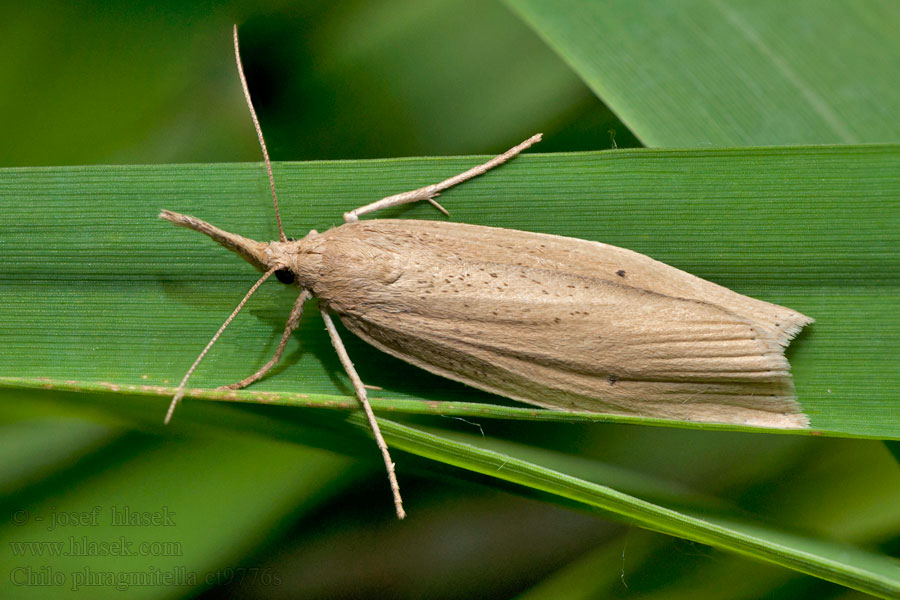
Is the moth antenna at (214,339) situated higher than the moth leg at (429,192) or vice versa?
the moth leg at (429,192)

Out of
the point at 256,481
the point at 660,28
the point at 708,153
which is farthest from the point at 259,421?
the point at 660,28

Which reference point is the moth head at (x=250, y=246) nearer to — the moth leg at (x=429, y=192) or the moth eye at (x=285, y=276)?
the moth eye at (x=285, y=276)

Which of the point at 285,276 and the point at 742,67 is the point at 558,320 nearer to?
the point at 285,276

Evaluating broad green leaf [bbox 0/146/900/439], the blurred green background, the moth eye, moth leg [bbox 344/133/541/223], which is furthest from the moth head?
the blurred green background

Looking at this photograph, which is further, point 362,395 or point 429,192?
point 429,192

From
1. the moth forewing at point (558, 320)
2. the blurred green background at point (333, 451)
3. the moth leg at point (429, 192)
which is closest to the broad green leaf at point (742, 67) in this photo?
the blurred green background at point (333, 451)

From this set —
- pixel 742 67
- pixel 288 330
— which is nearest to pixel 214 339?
pixel 288 330

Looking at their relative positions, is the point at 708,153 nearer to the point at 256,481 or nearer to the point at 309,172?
the point at 309,172

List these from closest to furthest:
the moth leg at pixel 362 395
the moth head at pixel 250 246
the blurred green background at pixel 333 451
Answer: the moth leg at pixel 362 395, the moth head at pixel 250 246, the blurred green background at pixel 333 451
